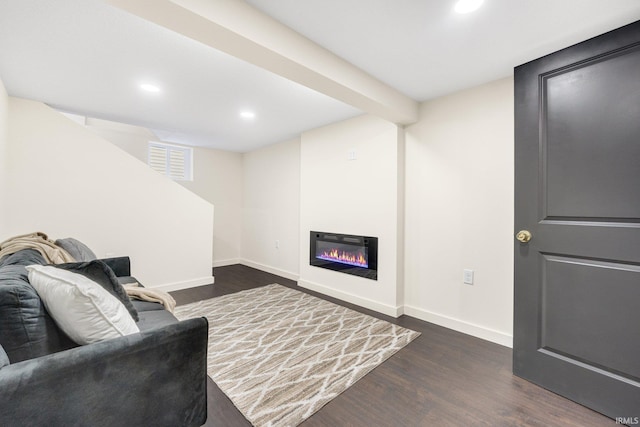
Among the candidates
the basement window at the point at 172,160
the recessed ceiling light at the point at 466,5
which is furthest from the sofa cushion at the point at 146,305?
the basement window at the point at 172,160

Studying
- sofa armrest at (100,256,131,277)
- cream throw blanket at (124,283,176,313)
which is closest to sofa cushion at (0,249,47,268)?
cream throw blanket at (124,283,176,313)

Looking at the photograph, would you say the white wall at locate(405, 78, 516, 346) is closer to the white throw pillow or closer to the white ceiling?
the white ceiling

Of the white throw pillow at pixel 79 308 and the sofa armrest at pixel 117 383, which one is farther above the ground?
the white throw pillow at pixel 79 308

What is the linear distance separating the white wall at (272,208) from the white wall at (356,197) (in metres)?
0.56

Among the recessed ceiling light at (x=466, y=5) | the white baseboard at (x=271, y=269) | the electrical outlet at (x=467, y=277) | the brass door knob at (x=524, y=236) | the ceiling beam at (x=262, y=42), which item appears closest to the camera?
the ceiling beam at (x=262, y=42)

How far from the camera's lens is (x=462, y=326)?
8.57ft

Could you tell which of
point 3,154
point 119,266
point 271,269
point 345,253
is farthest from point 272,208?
point 3,154

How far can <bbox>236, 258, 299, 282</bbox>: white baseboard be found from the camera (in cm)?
461

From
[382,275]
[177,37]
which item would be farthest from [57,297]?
[382,275]

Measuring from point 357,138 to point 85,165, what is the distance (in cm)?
334

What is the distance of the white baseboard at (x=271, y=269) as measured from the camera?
461cm

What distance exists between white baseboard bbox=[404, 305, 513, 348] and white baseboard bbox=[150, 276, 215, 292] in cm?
294

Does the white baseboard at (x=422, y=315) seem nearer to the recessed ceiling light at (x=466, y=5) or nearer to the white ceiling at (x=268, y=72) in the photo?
the white ceiling at (x=268, y=72)

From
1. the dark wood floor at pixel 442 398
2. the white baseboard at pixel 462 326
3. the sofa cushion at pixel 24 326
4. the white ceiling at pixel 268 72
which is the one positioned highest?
the white ceiling at pixel 268 72
